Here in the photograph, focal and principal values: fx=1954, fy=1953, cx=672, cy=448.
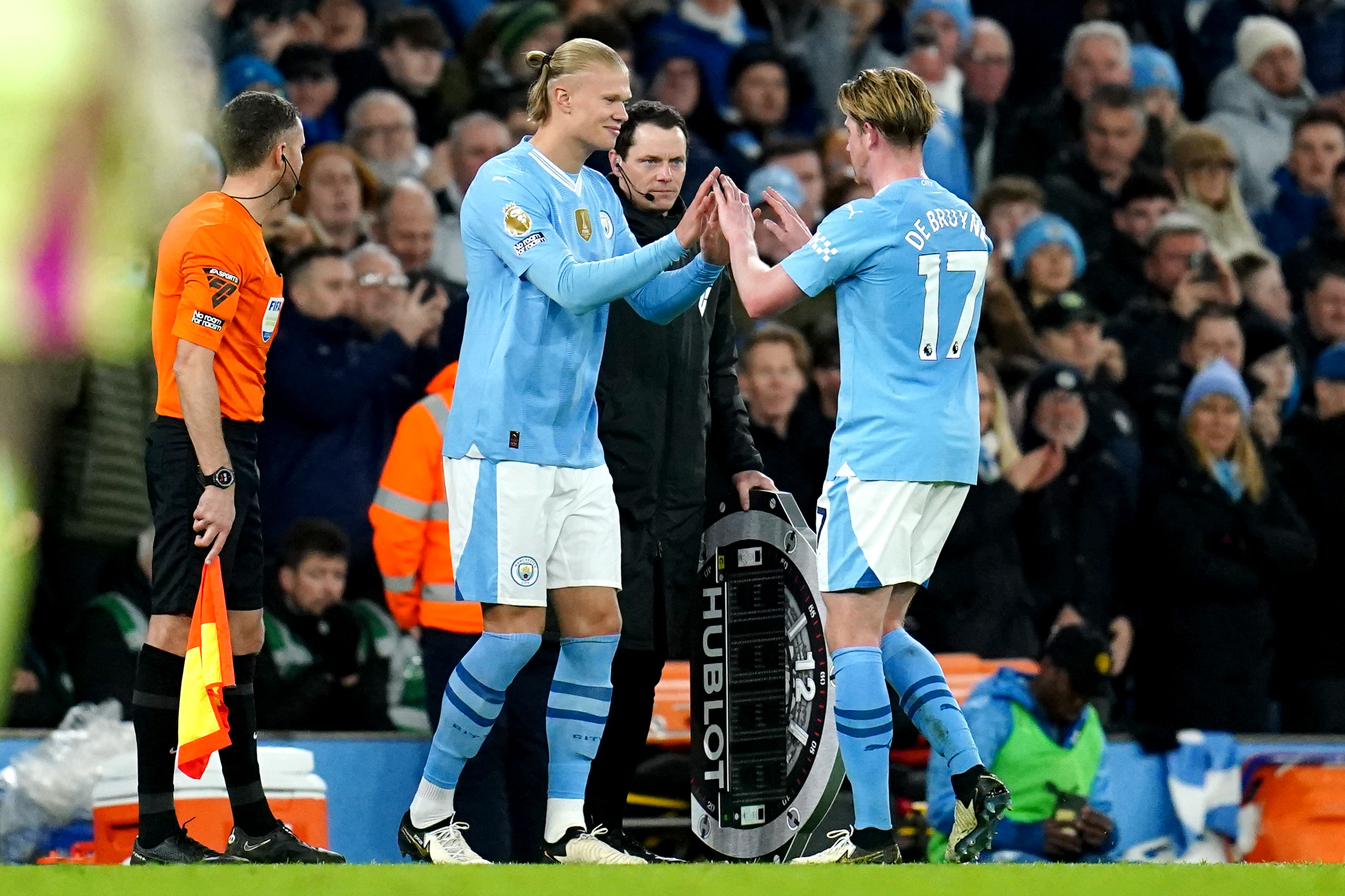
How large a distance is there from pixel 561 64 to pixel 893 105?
34.3 inches

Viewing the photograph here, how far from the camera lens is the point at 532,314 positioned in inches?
196

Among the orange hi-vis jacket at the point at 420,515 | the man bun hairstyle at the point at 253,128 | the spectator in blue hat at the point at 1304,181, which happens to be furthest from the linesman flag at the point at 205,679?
the spectator in blue hat at the point at 1304,181

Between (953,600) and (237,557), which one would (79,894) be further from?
(953,600)

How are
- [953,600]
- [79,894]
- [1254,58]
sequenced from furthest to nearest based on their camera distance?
[1254,58], [953,600], [79,894]

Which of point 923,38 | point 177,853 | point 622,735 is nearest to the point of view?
point 177,853

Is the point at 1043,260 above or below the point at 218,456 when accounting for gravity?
above

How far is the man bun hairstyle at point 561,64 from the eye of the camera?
5051mm

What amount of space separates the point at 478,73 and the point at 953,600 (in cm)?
329

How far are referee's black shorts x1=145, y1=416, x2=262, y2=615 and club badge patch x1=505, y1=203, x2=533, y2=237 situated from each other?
0.81m

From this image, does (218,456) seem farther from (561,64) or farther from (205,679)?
(561,64)

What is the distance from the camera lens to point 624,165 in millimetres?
5855

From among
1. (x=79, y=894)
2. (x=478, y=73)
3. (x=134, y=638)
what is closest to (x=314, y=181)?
(x=478, y=73)

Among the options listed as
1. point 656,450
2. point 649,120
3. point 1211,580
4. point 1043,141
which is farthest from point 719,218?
point 1043,141

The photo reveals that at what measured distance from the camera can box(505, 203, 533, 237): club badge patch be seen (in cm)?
493
